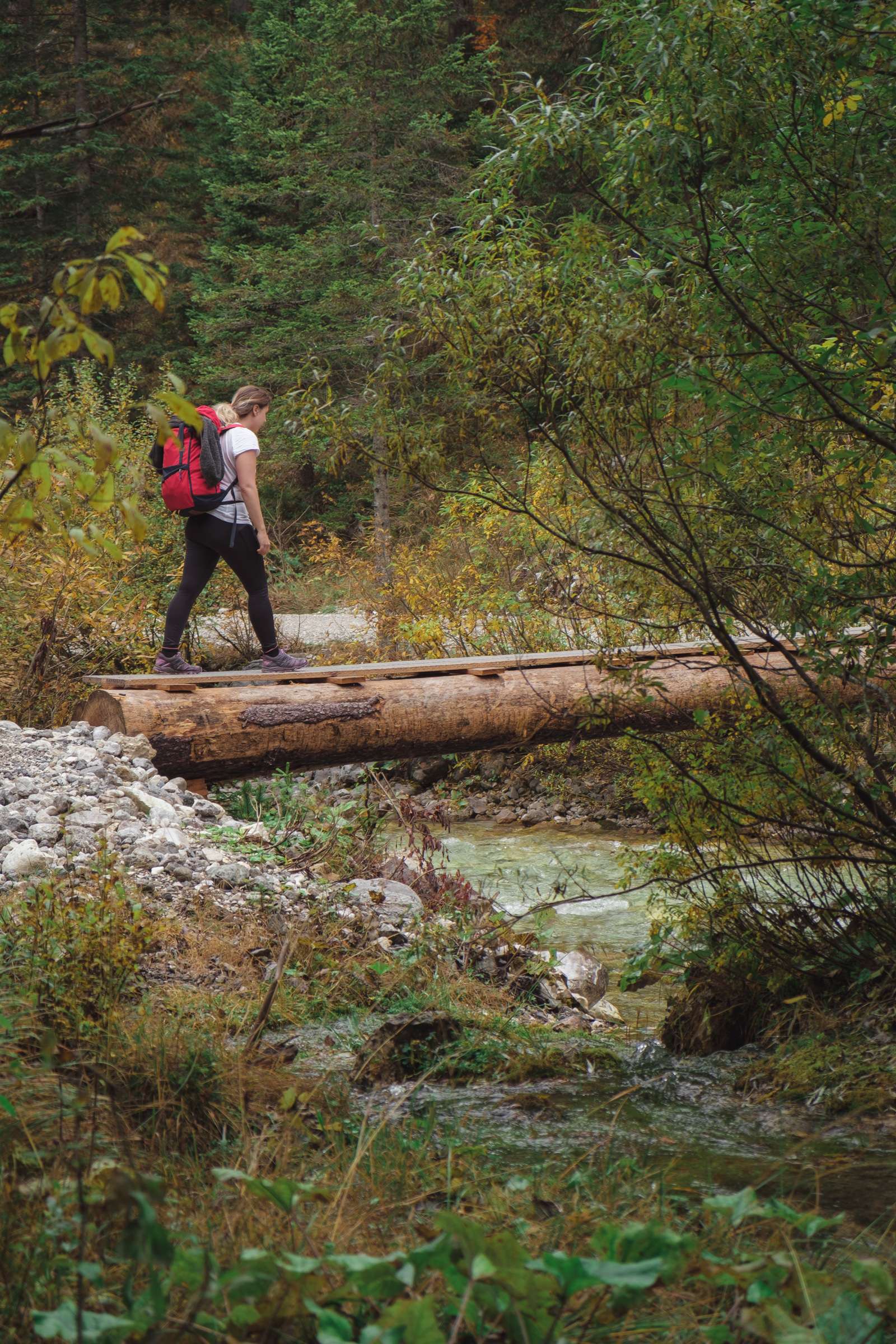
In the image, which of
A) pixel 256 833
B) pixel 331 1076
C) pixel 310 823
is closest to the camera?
pixel 331 1076

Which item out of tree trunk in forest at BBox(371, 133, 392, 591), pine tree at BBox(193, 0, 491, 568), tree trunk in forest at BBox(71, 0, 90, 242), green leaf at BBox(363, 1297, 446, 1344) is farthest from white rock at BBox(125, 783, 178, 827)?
tree trunk in forest at BBox(71, 0, 90, 242)

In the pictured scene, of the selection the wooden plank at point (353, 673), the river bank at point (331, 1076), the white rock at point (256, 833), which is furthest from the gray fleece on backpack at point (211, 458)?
the white rock at point (256, 833)

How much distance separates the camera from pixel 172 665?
801 cm

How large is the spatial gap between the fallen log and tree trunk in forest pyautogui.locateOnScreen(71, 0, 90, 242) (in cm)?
2103

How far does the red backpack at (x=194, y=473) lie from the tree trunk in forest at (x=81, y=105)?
20294 millimetres

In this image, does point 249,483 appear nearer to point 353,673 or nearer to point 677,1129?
point 353,673

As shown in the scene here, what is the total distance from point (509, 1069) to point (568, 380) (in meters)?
2.53

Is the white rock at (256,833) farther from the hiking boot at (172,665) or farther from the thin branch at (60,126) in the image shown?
the thin branch at (60,126)

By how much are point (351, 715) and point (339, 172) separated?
1484 centimetres

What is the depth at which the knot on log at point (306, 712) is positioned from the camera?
23.1 ft

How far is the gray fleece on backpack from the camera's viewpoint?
7.17 m

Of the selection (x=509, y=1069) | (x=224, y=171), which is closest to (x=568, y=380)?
(x=509, y=1069)

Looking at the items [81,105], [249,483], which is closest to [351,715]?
[249,483]

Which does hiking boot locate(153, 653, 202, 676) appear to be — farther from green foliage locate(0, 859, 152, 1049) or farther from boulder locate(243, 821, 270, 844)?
green foliage locate(0, 859, 152, 1049)
